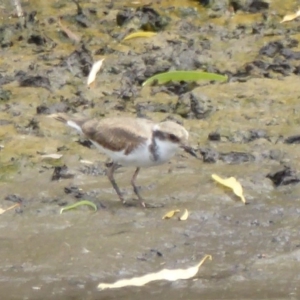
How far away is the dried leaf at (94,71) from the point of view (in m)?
9.99

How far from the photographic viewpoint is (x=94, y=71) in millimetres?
10148

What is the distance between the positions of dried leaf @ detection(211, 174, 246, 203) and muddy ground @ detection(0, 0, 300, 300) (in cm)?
6

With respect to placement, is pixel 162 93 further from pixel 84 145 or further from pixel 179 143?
pixel 179 143

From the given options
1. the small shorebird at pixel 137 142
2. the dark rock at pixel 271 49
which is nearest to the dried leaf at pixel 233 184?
the small shorebird at pixel 137 142

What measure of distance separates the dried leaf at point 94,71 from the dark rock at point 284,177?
9.17ft

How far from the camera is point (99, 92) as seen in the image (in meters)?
9.75

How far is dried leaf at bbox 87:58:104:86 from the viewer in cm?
999

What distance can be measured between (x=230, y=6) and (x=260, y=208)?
5079 millimetres

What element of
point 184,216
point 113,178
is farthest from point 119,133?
point 184,216

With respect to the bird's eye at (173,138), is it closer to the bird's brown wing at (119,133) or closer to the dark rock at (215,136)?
the bird's brown wing at (119,133)

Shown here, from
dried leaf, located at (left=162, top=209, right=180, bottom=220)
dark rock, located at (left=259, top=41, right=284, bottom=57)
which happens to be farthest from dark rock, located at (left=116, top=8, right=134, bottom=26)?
dried leaf, located at (left=162, top=209, right=180, bottom=220)

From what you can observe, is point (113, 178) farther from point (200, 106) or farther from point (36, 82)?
point (36, 82)

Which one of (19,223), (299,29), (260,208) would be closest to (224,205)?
(260,208)

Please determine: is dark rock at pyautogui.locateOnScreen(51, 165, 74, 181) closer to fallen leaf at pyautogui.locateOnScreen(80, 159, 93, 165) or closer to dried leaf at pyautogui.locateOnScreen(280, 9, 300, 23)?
fallen leaf at pyautogui.locateOnScreen(80, 159, 93, 165)
